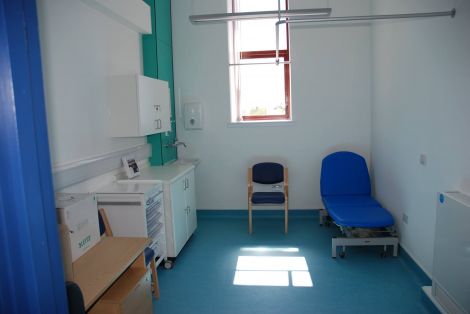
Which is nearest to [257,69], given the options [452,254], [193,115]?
[193,115]

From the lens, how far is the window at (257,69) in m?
4.84

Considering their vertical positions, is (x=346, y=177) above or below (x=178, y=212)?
above

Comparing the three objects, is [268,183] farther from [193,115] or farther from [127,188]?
[127,188]

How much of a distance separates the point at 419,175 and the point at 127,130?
2.66 meters

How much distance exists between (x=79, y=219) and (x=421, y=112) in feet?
9.19

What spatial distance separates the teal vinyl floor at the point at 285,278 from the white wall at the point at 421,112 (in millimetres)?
377

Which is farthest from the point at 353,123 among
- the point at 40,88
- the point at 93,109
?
the point at 40,88

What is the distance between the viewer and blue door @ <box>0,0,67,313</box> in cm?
87


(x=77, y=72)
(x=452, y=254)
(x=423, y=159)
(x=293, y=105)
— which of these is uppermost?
(x=77, y=72)

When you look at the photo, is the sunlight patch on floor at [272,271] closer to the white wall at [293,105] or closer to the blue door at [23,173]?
the white wall at [293,105]

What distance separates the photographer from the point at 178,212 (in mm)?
3613

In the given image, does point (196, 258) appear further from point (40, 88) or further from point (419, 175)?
point (40, 88)

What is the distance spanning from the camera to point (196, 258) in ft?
12.2

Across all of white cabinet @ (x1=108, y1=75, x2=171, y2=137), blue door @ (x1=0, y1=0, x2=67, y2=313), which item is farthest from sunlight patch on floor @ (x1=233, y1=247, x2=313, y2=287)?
blue door @ (x1=0, y1=0, x2=67, y2=313)
